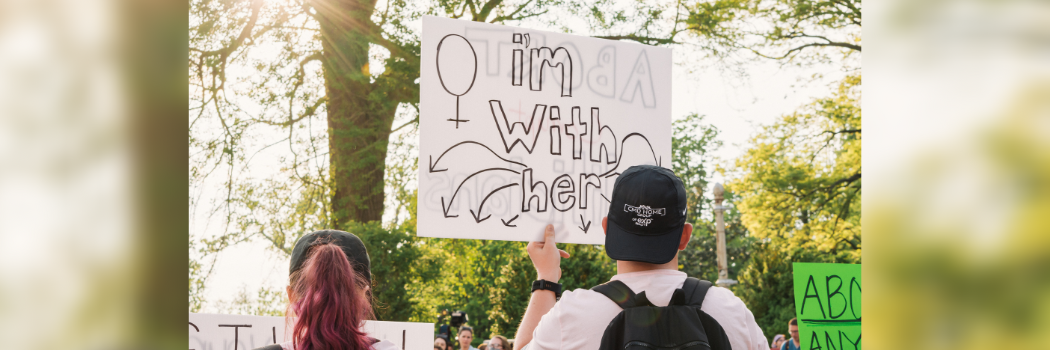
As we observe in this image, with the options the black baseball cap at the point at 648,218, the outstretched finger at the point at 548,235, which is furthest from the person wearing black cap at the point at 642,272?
the outstretched finger at the point at 548,235

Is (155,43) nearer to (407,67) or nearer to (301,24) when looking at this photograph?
(407,67)

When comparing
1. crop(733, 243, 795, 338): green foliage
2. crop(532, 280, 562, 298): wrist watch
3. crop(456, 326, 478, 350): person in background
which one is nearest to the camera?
crop(532, 280, 562, 298): wrist watch

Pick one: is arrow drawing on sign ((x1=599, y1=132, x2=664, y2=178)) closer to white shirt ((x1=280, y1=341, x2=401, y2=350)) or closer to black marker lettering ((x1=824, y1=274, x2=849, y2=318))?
white shirt ((x1=280, y1=341, x2=401, y2=350))

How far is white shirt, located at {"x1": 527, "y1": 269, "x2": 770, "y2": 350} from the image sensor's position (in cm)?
171

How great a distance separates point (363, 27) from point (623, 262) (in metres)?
11.1

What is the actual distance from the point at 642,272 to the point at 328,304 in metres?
0.73

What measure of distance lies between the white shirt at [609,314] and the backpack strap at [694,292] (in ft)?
0.04

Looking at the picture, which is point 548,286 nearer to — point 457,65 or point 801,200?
point 457,65

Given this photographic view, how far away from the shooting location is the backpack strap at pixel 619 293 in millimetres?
1741

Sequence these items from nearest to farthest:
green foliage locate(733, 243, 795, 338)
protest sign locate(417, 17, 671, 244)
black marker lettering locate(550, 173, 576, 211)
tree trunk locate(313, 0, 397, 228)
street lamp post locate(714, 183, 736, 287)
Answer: protest sign locate(417, 17, 671, 244), black marker lettering locate(550, 173, 576, 211), tree trunk locate(313, 0, 397, 228), green foliage locate(733, 243, 795, 338), street lamp post locate(714, 183, 736, 287)

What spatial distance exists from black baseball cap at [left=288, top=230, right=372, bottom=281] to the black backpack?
63cm

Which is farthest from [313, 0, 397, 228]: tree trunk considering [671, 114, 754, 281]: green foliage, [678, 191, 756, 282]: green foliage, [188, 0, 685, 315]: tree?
[678, 191, 756, 282]: green foliage

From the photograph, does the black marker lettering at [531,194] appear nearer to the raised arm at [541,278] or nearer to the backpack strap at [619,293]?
the raised arm at [541,278]

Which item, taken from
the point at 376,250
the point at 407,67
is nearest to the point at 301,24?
the point at 407,67
